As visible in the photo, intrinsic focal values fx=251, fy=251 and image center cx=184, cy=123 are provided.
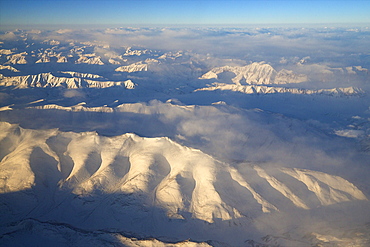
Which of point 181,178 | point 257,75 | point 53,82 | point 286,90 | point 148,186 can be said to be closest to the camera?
point 148,186

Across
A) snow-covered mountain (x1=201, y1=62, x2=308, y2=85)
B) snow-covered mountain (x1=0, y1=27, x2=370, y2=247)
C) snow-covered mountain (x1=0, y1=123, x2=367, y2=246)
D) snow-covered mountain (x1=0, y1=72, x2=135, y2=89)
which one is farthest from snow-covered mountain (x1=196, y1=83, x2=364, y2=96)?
snow-covered mountain (x1=0, y1=123, x2=367, y2=246)

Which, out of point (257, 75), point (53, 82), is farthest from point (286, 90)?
point (53, 82)

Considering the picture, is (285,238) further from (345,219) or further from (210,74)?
(210,74)

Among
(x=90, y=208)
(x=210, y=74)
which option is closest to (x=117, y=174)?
(x=90, y=208)

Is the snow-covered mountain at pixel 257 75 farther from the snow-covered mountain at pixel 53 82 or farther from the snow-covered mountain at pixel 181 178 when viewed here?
the snow-covered mountain at pixel 181 178

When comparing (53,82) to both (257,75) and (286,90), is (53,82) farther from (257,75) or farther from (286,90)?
(257,75)

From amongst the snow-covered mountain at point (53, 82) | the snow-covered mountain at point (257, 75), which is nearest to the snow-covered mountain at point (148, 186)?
the snow-covered mountain at point (53, 82)

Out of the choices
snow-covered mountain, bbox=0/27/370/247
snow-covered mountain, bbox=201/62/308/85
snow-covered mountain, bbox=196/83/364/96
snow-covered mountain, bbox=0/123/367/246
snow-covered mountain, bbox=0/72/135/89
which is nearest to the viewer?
snow-covered mountain, bbox=0/27/370/247

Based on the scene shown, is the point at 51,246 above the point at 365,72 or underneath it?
underneath

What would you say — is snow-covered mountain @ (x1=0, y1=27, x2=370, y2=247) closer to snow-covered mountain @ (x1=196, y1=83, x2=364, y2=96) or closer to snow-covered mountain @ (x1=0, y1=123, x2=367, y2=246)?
snow-covered mountain @ (x1=0, y1=123, x2=367, y2=246)

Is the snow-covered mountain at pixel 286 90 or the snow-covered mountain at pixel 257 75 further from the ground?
the snow-covered mountain at pixel 257 75

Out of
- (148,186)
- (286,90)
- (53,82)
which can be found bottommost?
(148,186)
